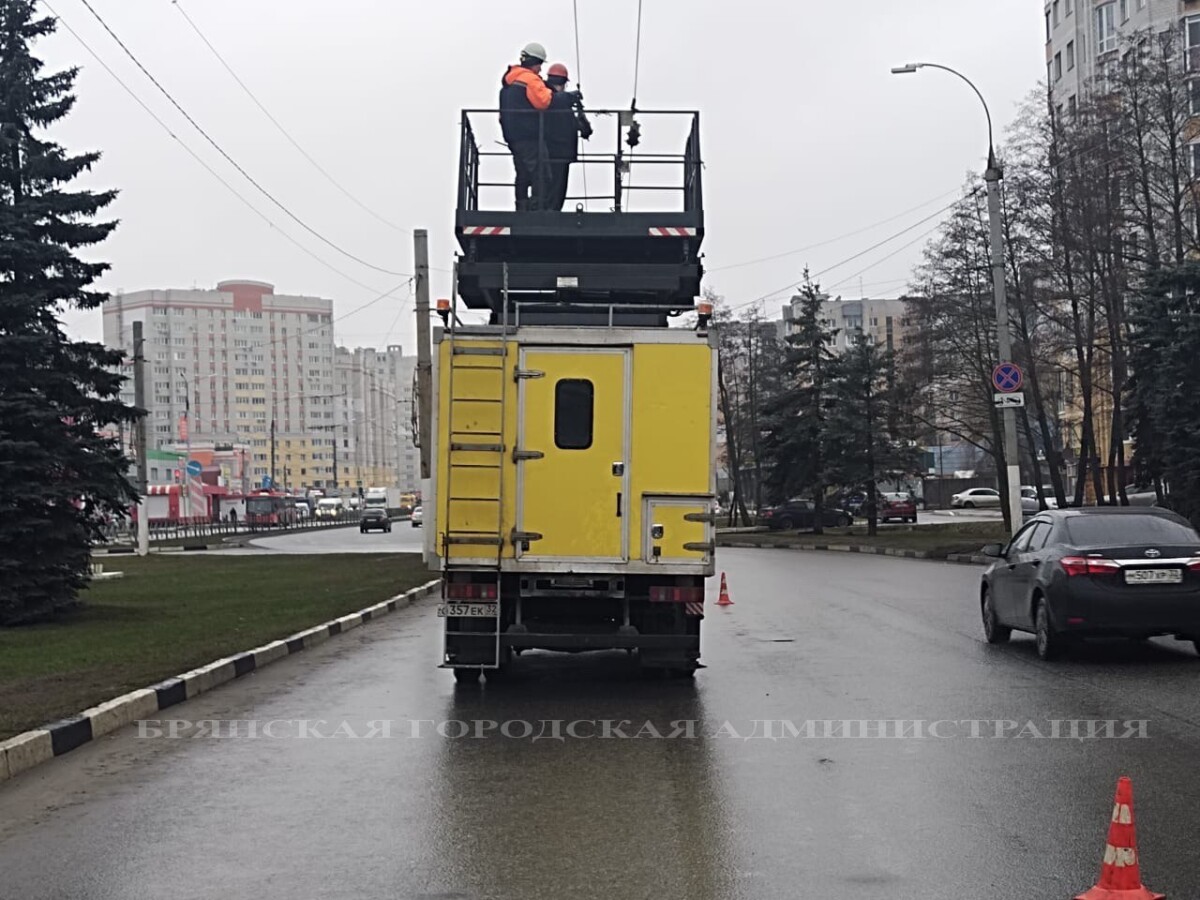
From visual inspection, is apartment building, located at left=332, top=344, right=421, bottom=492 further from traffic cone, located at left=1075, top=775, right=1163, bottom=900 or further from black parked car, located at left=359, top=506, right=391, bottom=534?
traffic cone, located at left=1075, top=775, right=1163, bottom=900

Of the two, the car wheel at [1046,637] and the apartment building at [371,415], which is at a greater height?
the apartment building at [371,415]

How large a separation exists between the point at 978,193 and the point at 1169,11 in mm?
23154

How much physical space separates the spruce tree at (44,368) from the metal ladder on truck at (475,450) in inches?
348

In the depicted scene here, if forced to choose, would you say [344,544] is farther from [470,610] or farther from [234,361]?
[234,361]

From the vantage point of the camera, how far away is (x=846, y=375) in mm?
55188

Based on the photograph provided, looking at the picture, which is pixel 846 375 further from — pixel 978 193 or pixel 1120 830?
pixel 1120 830

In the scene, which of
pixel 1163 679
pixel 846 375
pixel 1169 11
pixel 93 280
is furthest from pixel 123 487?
pixel 1169 11

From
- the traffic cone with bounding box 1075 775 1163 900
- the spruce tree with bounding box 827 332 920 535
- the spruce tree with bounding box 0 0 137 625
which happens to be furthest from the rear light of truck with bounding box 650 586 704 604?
the spruce tree with bounding box 827 332 920 535

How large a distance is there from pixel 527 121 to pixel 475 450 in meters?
5.17

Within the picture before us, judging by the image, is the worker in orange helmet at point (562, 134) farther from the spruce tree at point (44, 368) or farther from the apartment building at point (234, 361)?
the apartment building at point (234, 361)

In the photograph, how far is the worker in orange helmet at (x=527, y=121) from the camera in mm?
14281

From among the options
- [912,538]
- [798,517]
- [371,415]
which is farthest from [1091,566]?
[371,415]

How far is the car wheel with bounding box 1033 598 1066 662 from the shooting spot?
12.8m

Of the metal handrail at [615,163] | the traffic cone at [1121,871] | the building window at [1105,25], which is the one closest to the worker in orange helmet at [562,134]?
the metal handrail at [615,163]
